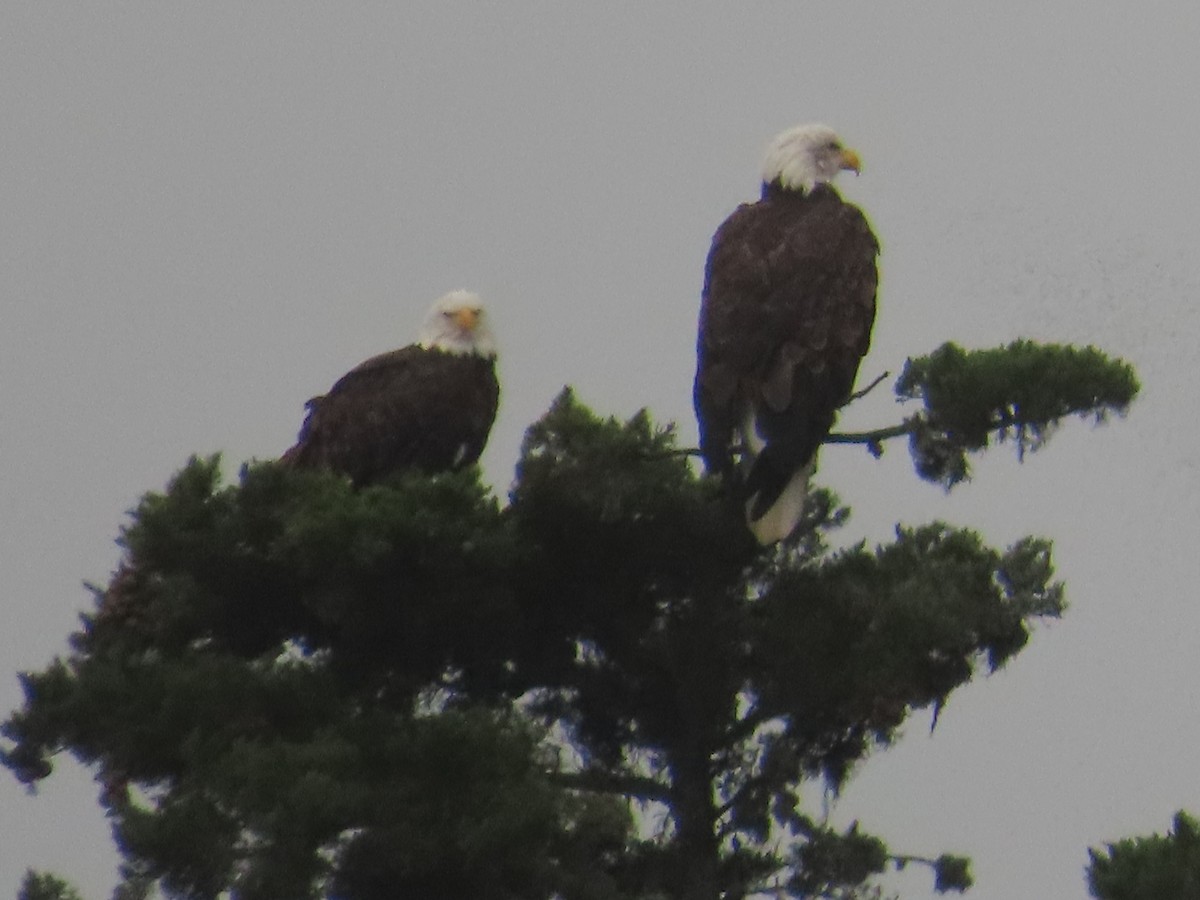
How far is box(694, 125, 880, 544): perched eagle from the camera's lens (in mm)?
7645

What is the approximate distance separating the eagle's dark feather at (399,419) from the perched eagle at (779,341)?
1.18 meters

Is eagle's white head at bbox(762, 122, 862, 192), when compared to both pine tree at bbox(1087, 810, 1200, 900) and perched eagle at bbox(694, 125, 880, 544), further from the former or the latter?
pine tree at bbox(1087, 810, 1200, 900)

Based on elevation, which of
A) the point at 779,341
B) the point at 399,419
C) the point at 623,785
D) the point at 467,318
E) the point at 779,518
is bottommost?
the point at 623,785

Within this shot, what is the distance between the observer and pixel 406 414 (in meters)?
9.02

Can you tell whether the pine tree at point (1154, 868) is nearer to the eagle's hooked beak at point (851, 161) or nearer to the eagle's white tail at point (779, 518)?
the eagle's white tail at point (779, 518)

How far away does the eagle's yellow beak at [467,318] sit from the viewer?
31.0 feet

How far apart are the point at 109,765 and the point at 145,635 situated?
0.48 m

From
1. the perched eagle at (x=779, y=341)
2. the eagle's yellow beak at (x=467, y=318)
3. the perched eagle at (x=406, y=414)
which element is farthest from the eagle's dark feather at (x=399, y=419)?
the perched eagle at (x=779, y=341)

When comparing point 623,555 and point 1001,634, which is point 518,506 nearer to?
point 623,555

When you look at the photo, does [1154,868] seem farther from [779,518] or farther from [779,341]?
[779,341]

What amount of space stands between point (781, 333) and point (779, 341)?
0.08 ft

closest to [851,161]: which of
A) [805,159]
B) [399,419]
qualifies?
[805,159]

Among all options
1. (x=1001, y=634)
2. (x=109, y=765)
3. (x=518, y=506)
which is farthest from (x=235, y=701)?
(x=1001, y=634)

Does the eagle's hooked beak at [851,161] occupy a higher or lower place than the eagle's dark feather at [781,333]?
higher
